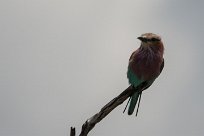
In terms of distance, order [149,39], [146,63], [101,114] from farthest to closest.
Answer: [146,63], [149,39], [101,114]

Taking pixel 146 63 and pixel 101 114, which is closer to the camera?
pixel 101 114

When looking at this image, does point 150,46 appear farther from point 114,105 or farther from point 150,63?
point 114,105

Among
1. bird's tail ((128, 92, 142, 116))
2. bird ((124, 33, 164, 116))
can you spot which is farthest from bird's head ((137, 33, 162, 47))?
bird's tail ((128, 92, 142, 116))

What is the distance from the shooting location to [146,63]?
330 inches

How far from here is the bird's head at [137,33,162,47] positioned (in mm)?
8086

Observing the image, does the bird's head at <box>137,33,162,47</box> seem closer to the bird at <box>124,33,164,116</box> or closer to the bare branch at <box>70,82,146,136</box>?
the bird at <box>124,33,164,116</box>

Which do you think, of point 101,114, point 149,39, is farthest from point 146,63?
point 101,114

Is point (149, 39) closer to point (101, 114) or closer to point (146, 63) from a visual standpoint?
point (146, 63)

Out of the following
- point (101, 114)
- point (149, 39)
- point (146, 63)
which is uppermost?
point (149, 39)

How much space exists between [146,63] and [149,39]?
0.49 metres

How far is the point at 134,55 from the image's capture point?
27.7 feet

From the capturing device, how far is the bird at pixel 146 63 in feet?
26.9

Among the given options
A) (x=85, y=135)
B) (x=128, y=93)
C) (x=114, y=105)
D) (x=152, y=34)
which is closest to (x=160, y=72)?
(x=152, y=34)

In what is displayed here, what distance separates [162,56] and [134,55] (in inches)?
20.7
